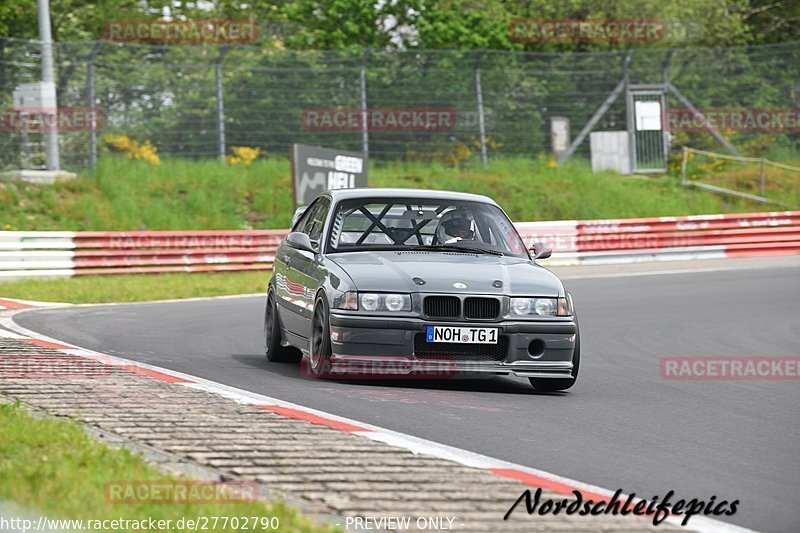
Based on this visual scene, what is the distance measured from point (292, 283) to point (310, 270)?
684 millimetres

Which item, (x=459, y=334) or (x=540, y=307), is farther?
(x=540, y=307)

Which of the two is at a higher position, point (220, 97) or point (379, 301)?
point (220, 97)

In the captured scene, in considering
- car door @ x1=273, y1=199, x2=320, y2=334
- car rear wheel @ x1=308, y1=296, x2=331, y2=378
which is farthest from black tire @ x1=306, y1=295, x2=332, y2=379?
car door @ x1=273, y1=199, x2=320, y2=334

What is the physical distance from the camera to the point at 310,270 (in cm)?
1044

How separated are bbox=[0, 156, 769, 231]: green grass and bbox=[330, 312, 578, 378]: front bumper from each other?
18.4 metres

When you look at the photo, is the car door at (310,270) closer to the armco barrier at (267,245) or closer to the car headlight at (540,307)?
the car headlight at (540,307)

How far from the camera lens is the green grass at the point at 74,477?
16.1 ft

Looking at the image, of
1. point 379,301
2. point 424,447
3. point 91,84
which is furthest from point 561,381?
point 91,84

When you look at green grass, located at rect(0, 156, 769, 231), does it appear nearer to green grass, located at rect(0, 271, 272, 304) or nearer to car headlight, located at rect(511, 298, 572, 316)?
green grass, located at rect(0, 271, 272, 304)

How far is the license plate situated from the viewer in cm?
929

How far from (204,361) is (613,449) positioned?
15.6 feet

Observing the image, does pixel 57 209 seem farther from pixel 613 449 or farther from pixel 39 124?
pixel 613 449

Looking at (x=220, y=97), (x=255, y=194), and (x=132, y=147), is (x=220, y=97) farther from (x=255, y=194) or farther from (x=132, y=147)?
(x=255, y=194)

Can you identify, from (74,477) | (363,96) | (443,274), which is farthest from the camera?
(363,96)
